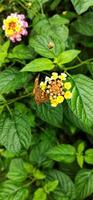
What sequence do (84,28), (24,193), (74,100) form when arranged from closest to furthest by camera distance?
(74,100) < (24,193) < (84,28)

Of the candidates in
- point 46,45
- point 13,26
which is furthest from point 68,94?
point 13,26

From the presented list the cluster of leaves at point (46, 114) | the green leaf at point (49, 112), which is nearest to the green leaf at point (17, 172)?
the cluster of leaves at point (46, 114)

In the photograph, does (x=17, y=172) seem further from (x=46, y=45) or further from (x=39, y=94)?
(x=46, y=45)

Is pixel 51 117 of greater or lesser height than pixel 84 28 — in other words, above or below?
below

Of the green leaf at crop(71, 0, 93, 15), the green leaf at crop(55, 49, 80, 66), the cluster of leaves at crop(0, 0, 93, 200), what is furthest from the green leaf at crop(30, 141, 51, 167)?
the green leaf at crop(71, 0, 93, 15)

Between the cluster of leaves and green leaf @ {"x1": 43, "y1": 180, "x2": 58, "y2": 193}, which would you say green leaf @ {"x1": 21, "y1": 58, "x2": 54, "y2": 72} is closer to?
the cluster of leaves

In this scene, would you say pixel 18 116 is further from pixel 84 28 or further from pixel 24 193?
pixel 84 28

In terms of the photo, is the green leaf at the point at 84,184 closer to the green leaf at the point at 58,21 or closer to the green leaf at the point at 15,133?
the green leaf at the point at 15,133

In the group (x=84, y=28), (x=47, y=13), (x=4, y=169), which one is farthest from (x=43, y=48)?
(x=4, y=169)
